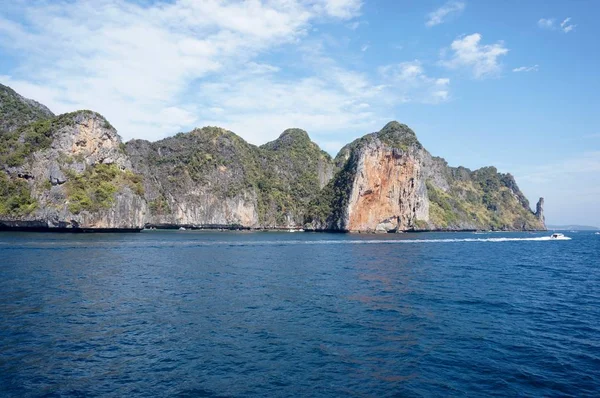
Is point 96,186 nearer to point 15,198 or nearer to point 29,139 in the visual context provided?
point 15,198

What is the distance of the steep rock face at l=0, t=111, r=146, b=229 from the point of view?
113 m

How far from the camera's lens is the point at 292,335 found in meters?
21.8

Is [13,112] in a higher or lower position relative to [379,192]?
higher

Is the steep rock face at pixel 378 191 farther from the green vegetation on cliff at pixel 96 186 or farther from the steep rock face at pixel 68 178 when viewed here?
the green vegetation on cliff at pixel 96 186

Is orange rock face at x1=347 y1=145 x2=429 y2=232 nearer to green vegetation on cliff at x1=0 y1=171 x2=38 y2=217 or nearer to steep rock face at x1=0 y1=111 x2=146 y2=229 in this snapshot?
Result: steep rock face at x1=0 y1=111 x2=146 y2=229

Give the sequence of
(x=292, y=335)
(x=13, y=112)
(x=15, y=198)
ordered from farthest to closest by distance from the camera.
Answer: (x=13, y=112) < (x=15, y=198) < (x=292, y=335)

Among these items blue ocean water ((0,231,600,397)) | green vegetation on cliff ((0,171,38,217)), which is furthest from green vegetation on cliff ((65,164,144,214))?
blue ocean water ((0,231,600,397))

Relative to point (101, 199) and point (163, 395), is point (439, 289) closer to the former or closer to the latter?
point (163, 395)

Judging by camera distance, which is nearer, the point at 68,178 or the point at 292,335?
the point at 292,335

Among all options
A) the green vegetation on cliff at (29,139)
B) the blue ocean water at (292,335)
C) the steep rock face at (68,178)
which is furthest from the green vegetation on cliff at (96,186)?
the blue ocean water at (292,335)

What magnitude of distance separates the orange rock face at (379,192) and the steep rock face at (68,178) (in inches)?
3611

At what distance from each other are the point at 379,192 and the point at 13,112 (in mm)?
158276

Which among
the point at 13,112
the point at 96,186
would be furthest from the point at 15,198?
the point at 13,112

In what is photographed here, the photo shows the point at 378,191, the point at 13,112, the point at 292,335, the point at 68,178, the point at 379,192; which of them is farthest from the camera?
the point at 378,191
